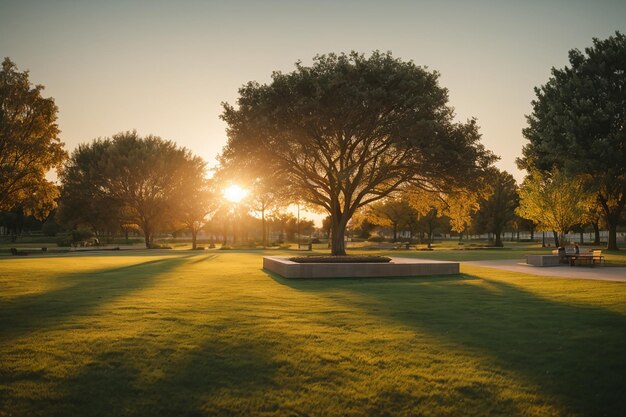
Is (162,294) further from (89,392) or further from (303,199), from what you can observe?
(303,199)

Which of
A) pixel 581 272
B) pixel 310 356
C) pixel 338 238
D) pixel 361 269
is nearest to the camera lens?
pixel 310 356

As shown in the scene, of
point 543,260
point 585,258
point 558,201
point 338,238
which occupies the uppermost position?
point 558,201

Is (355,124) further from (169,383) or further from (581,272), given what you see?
(169,383)

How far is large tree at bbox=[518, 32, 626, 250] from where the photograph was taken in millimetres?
40469

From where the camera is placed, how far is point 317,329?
30.8ft

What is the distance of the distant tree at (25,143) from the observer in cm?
3725

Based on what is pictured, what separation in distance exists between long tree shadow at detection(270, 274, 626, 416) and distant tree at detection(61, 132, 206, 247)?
174 feet

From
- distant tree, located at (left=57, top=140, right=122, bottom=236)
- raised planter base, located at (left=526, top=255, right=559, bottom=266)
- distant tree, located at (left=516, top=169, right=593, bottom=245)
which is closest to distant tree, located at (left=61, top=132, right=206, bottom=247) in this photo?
distant tree, located at (left=57, top=140, right=122, bottom=236)

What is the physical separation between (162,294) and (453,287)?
34.1 feet

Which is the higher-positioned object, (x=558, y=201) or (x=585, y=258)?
(x=558, y=201)

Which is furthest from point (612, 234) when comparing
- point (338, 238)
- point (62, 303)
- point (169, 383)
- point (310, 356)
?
point (169, 383)

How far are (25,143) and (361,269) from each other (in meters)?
32.4

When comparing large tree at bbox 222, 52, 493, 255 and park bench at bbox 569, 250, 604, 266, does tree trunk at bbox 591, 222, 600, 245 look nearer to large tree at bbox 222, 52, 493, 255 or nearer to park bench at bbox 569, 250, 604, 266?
park bench at bbox 569, 250, 604, 266

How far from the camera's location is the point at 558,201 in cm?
3856
